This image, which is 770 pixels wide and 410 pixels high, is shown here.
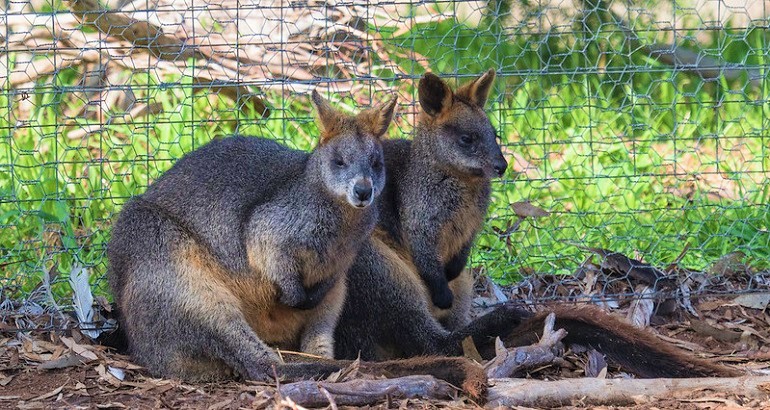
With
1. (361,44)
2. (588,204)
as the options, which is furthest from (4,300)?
(588,204)

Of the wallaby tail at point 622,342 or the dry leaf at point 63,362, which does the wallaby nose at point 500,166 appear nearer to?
the wallaby tail at point 622,342

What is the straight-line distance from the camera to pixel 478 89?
610 centimetres

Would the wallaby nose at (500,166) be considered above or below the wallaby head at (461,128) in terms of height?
below

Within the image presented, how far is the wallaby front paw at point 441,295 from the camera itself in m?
5.98

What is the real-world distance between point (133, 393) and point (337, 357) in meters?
1.10

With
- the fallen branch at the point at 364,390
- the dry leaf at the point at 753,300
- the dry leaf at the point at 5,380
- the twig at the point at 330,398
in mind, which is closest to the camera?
the twig at the point at 330,398

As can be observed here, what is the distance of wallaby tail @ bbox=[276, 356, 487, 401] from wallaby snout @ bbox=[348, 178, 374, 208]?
76 cm

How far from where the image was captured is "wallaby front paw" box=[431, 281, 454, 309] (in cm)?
598

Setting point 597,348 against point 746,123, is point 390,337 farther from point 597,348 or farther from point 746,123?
point 746,123

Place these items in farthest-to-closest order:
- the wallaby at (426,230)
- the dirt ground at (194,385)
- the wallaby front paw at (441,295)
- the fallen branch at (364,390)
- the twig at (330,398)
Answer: the wallaby front paw at (441,295), the wallaby at (426,230), the dirt ground at (194,385), the fallen branch at (364,390), the twig at (330,398)

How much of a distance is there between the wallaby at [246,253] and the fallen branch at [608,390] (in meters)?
1.06

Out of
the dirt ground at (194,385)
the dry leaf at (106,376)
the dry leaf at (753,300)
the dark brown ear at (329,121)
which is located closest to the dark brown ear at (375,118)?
the dark brown ear at (329,121)

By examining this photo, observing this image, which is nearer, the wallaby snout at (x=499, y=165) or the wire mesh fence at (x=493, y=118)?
the wallaby snout at (x=499, y=165)

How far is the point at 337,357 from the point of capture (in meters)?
5.82
